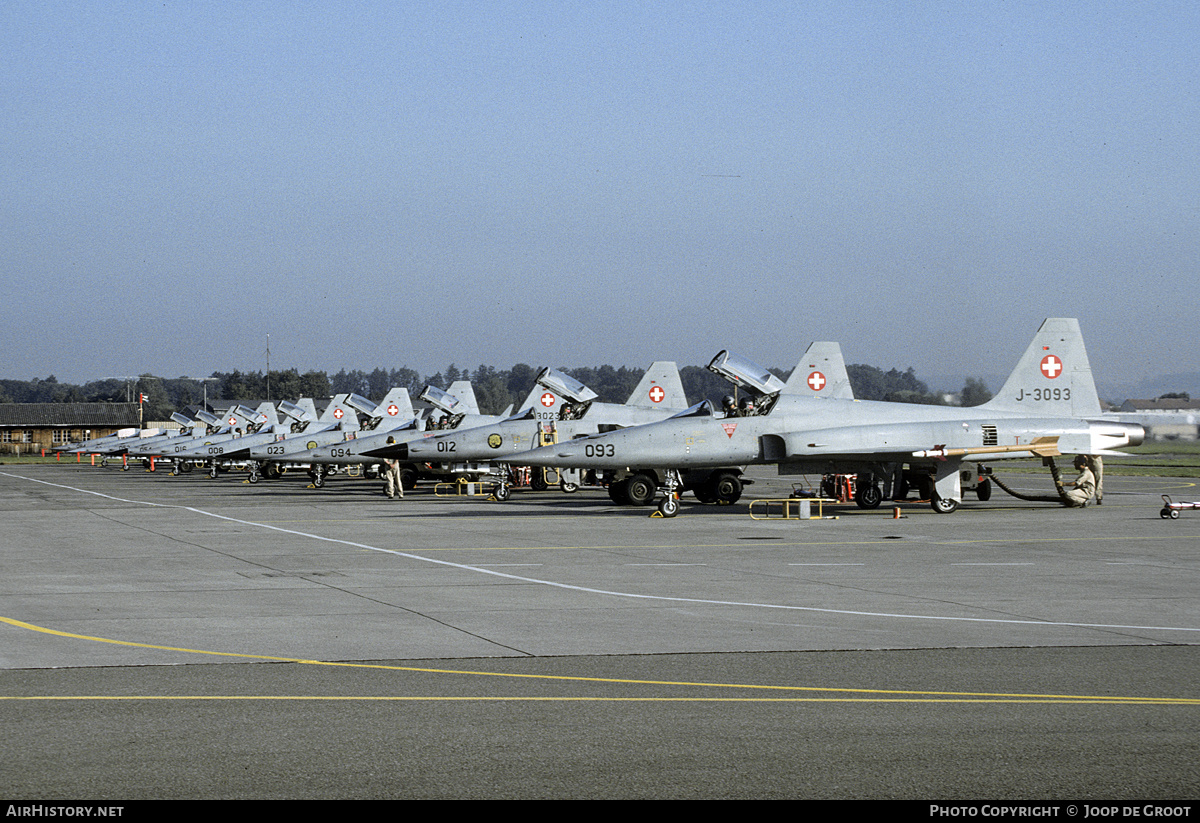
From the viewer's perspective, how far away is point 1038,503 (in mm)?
32625

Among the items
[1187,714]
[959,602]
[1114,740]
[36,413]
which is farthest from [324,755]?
[36,413]

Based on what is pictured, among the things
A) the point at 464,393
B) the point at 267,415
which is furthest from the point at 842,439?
the point at 267,415

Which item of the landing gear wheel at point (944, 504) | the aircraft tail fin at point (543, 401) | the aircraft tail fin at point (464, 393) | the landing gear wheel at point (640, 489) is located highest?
the aircraft tail fin at point (464, 393)

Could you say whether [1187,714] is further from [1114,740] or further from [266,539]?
[266,539]

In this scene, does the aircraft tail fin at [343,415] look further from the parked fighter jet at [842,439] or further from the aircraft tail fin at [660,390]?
the parked fighter jet at [842,439]

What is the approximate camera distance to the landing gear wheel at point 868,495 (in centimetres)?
3045

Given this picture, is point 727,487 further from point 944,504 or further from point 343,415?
point 343,415

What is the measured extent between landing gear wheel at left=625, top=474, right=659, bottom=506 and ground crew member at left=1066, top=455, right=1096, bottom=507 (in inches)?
423

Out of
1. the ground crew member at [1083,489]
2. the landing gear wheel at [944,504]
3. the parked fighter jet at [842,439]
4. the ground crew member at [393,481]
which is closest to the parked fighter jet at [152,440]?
the ground crew member at [393,481]

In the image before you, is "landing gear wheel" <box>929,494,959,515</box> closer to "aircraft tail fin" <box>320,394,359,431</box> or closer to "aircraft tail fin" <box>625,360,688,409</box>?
"aircraft tail fin" <box>625,360,688,409</box>

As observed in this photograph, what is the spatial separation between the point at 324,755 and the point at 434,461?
32.5 m

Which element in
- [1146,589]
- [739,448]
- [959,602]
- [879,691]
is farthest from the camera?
[739,448]

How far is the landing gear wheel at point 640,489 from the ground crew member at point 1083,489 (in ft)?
35.2

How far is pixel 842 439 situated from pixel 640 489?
666 centimetres
